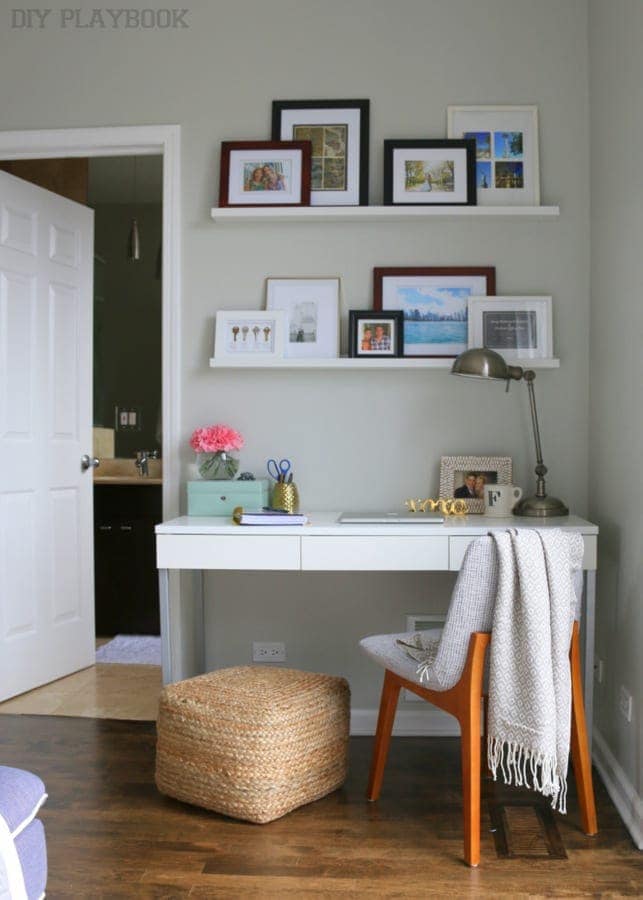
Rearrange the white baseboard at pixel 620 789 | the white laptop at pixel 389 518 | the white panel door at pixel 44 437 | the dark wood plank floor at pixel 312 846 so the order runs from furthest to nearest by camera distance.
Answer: the white panel door at pixel 44 437
the white laptop at pixel 389 518
the white baseboard at pixel 620 789
the dark wood plank floor at pixel 312 846

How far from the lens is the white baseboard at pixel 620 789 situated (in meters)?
2.57

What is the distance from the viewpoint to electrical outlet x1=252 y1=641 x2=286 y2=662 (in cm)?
356

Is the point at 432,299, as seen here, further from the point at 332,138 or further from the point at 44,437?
the point at 44,437

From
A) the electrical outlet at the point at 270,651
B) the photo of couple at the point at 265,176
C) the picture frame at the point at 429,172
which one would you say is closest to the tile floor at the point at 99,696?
the electrical outlet at the point at 270,651

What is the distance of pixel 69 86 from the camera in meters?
3.61

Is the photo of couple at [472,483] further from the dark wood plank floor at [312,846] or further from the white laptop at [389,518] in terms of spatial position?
the dark wood plank floor at [312,846]

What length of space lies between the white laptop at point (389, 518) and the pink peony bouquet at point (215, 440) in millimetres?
455

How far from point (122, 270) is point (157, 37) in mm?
3096

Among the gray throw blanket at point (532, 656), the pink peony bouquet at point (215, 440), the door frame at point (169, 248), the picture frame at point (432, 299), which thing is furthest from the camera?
the door frame at point (169, 248)

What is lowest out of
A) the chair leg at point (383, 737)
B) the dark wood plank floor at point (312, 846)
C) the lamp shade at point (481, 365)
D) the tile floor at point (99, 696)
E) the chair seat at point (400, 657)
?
the tile floor at point (99, 696)

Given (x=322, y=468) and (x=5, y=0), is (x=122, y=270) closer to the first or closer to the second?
(x=5, y=0)

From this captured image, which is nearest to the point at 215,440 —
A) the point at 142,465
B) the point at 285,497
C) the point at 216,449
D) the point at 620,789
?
the point at 216,449

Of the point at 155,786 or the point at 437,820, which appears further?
the point at 155,786

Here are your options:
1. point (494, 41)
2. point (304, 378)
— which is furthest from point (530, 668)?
point (494, 41)
